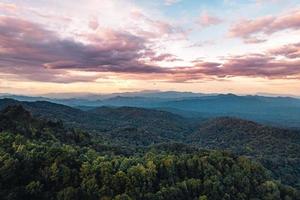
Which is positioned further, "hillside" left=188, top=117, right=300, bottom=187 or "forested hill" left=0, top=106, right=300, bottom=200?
"hillside" left=188, top=117, right=300, bottom=187

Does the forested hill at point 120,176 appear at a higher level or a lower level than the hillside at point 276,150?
higher

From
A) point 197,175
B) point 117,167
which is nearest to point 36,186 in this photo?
point 117,167

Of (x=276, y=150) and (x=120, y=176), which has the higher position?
(x=120, y=176)

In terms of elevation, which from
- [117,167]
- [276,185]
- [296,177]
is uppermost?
[117,167]

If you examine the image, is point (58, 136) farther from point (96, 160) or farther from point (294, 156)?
point (294, 156)

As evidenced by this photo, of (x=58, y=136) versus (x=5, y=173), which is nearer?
(x=5, y=173)

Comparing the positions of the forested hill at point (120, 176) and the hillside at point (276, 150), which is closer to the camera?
the forested hill at point (120, 176)

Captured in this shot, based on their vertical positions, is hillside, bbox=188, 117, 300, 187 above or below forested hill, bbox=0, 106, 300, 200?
below

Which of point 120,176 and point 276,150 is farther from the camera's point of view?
point 276,150
